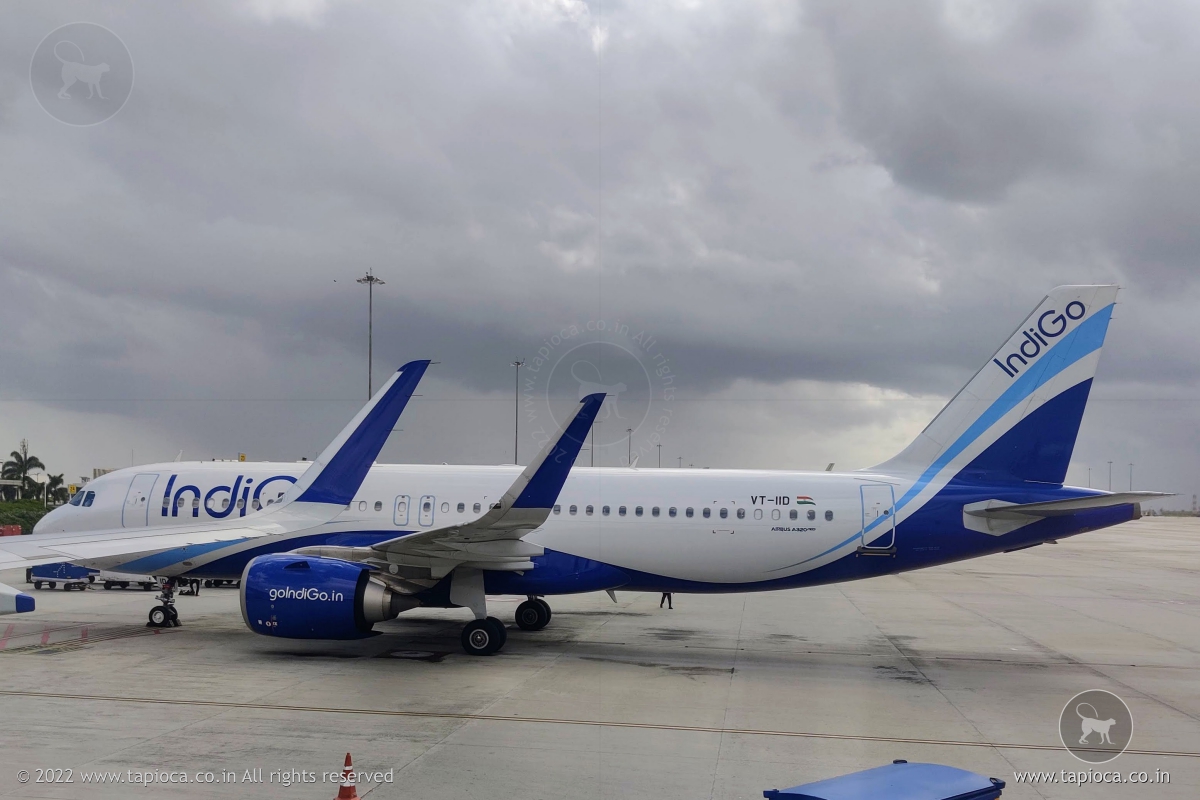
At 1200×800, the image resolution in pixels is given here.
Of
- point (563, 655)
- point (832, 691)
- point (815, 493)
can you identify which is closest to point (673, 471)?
point (815, 493)

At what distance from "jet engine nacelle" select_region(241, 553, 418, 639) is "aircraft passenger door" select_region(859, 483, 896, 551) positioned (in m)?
9.23

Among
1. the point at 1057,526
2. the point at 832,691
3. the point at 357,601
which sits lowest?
the point at 832,691

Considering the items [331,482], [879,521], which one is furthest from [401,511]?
[879,521]

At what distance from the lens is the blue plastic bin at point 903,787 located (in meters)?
4.93

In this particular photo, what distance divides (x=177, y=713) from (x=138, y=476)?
34.7ft

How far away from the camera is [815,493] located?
1780 cm

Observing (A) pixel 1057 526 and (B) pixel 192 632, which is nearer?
(A) pixel 1057 526

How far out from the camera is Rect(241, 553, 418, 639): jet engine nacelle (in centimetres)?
1523

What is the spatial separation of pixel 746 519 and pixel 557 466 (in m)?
5.10

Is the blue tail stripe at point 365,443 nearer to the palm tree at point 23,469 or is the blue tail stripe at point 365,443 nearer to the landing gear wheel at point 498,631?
the landing gear wheel at point 498,631

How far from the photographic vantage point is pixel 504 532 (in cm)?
1553

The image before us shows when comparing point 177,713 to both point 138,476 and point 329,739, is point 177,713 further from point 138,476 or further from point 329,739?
point 138,476

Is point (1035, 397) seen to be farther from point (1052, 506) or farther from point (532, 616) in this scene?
point (532, 616)

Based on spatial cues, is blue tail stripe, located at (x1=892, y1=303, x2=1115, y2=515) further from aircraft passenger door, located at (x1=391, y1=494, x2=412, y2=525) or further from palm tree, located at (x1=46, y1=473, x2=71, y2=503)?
palm tree, located at (x1=46, y1=473, x2=71, y2=503)
